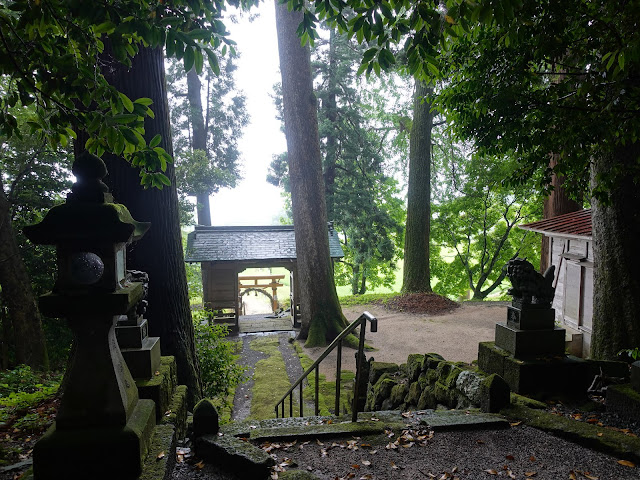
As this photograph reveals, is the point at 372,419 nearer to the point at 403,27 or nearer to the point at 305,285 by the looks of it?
the point at 403,27

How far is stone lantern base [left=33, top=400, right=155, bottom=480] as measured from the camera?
7.89ft

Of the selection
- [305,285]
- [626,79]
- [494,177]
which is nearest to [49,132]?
[626,79]

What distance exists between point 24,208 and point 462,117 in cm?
914

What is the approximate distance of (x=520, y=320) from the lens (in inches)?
181

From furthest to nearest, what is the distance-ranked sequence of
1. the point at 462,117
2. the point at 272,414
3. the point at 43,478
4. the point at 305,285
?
the point at 305,285 < the point at 272,414 < the point at 462,117 < the point at 43,478

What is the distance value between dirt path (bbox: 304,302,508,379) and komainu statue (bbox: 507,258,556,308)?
17.7 feet

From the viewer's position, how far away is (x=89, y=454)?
243cm

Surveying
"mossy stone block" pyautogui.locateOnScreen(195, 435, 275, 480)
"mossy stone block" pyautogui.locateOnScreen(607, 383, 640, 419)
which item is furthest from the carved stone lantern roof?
"mossy stone block" pyautogui.locateOnScreen(607, 383, 640, 419)

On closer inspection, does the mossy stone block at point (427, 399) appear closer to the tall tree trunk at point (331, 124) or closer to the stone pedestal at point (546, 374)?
the stone pedestal at point (546, 374)

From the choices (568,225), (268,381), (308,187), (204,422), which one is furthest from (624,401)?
(308,187)

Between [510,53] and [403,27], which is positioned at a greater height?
[510,53]

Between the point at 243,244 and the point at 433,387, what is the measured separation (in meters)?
9.64

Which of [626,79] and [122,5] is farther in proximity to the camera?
[626,79]

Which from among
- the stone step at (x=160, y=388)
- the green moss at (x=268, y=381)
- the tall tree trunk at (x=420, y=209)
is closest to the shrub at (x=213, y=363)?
the green moss at (x=268, y=381)
